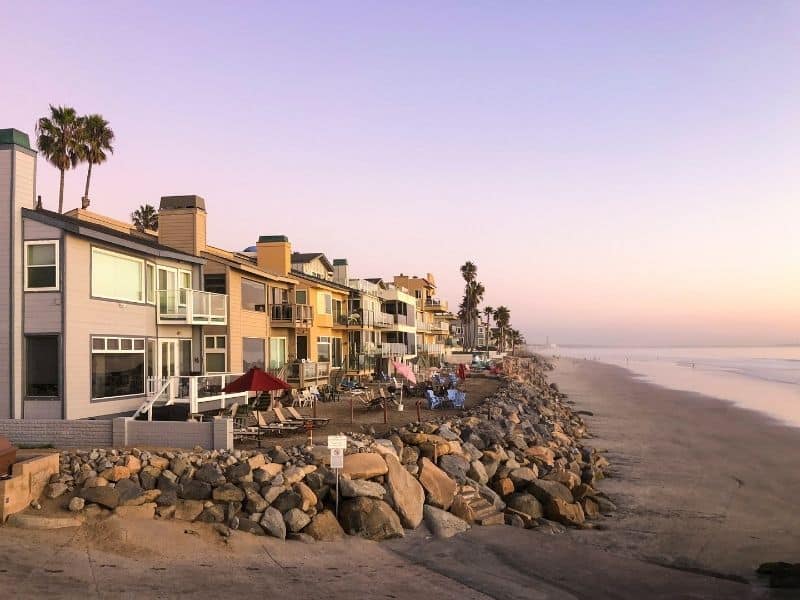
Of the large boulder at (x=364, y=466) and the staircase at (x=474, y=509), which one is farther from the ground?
the large boulder at (x=364, y=466)

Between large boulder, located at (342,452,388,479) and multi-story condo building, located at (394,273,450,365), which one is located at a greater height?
multi-story condo building, located at (394,273,450,365)

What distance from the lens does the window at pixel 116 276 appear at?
752 inches

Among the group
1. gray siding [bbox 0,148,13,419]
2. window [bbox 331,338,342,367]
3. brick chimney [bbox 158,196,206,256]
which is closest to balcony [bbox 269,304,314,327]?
brick chimney [bbox 158,196,206,256]

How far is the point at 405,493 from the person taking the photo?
14.6 meters

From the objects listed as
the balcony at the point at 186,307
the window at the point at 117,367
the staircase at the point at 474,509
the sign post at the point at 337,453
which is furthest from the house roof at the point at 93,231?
the staircase at the point at 474,509

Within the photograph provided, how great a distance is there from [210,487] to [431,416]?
13.5 meters

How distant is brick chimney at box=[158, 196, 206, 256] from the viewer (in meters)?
26.9

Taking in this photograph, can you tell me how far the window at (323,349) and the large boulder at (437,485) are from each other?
21.2m

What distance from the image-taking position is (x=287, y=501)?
→ 13148mm

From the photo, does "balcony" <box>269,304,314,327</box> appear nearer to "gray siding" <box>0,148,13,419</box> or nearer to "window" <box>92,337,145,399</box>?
"window" <box>92,337,145,399</box>

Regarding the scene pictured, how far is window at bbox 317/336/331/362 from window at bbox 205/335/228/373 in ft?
34.8

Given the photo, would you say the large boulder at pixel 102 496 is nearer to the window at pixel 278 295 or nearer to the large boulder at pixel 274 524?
the large boulder at pixel 274 524

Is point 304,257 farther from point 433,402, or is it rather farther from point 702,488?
point 702,488

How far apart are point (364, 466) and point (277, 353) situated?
1833cm
